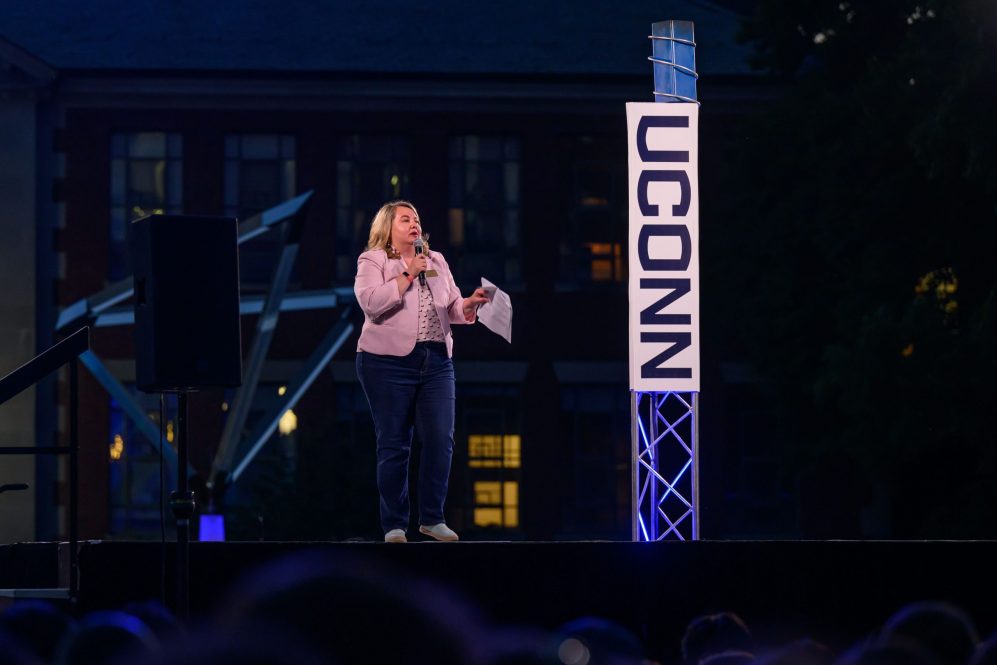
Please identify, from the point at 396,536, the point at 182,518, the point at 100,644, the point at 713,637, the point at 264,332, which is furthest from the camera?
the point at 264,332

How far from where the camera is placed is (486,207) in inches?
1052

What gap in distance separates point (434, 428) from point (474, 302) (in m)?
0.63

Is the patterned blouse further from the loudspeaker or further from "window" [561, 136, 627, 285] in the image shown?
"window" [561, 136, 627, 285]

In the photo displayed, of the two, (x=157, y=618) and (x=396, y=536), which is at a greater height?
(x=396, y=536)

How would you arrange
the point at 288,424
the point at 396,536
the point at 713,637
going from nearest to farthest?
the point at 713,637, the point at 396,536, the point at 288,424

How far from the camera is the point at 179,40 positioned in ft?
88.9

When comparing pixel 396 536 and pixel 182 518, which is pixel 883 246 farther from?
pixel 182 518

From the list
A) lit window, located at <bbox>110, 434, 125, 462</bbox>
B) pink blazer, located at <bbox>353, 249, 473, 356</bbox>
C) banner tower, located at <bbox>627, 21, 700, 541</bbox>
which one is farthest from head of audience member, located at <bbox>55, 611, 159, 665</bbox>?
lit window, located at <bbox>110, 434, 125, 462</bbox>

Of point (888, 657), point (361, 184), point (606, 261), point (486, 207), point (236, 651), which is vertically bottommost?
point (888, 657)

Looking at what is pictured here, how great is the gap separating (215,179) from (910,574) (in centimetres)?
1991

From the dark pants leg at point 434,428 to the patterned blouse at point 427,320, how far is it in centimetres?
7

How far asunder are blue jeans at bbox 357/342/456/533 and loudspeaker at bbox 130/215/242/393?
0.89m

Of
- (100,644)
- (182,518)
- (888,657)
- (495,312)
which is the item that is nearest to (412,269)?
(495,312)

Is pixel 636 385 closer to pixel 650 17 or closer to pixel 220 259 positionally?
pixel 220 259
